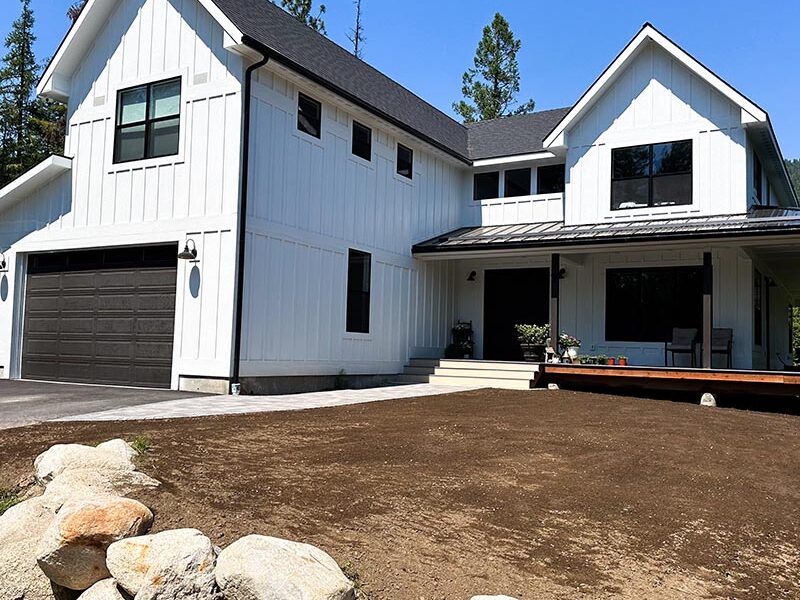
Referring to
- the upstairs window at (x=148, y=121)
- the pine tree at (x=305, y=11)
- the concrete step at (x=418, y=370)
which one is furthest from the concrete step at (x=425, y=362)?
the pine tree at (x=305, y=11)

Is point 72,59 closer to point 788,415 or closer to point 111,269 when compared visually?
point 111,269

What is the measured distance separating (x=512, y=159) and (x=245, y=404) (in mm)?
9859

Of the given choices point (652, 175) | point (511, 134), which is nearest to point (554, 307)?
point (652, 175)

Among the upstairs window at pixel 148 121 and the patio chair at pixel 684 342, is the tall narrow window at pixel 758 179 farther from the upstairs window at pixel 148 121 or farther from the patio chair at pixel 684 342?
the upstairs window at pixel 148 121

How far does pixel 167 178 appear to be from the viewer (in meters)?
12.0

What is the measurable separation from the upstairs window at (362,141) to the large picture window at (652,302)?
5806 millimetres

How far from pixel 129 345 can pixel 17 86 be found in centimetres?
2330

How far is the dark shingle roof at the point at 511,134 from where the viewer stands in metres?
17.3

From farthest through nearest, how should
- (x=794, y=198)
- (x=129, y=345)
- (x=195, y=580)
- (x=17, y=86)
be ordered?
(x=17, y=86) < (x=794, y=198) < (x=129, y=345) < (x=195, y=580)

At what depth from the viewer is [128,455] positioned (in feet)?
16.3

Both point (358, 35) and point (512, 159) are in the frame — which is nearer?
point (512, 159)

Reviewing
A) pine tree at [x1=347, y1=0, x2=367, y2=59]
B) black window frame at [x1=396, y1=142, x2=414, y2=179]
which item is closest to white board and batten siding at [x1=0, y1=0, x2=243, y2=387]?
black window frame at [x1=396, y1=142, x2=414, y2=179]

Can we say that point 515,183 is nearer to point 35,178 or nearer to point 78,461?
point 35,178

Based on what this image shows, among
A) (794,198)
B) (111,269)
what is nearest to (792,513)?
(111,269)
